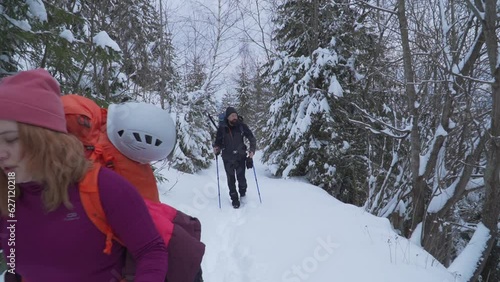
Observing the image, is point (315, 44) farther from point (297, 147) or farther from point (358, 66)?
point (297, 147)

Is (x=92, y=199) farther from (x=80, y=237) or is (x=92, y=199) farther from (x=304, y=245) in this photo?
(x=304, y=245)

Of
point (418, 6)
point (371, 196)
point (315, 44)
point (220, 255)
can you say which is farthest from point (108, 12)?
point (315, 44)

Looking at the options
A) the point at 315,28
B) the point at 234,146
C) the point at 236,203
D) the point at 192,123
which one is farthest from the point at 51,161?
the point at 192,123

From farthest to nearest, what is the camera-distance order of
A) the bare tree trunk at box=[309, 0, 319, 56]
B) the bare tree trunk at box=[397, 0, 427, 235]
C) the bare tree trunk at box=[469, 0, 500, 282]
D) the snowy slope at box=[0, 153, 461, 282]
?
1. the bare tree trunk at box=[309, 0, 319, 56]
2. the bare tree trunk at box=[397, 0, 427, 235]
3. the bare tree trunk at box=[469, 0, 500, 282]
4. the snowy slope at box=[0, 153, 461, 282]

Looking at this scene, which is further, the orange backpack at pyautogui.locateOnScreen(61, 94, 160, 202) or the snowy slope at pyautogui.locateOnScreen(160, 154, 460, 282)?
the snowy slope at pyautogui.locateOnScreen(160, 154, 460, 282)

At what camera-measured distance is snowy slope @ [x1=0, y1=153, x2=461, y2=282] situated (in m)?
3.49

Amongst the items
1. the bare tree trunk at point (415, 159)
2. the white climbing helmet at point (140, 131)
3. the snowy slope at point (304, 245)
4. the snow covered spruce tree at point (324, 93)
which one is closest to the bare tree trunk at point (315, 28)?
the snow covered spruce tree at point (324, 93)

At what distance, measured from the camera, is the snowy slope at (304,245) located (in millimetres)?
3488

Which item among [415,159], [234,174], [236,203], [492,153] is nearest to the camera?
[492,153]

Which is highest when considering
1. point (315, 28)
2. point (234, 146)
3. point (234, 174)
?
point (315, 28)

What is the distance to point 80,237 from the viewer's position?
1202 millimetres

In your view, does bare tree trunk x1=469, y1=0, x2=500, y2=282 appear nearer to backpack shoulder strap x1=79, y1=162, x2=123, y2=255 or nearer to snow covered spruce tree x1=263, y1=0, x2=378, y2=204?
backpack shoulder strap x1=79, y1=162, x2=123, y2=255

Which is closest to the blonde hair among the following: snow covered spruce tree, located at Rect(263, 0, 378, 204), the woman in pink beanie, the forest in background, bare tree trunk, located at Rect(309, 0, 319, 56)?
the woman in pink beanie

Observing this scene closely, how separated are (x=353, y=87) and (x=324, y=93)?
0.99m
